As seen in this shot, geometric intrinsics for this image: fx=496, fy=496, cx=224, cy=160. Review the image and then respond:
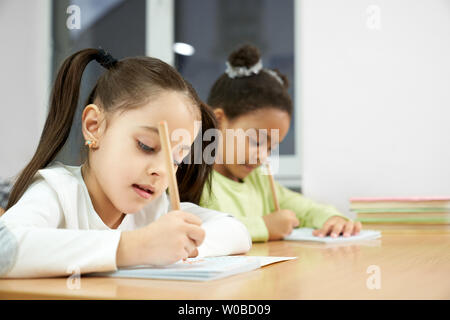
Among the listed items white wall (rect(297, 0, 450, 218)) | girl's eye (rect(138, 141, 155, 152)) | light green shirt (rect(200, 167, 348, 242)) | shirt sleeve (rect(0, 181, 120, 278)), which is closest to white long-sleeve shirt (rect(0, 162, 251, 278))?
shirt sleeve (rect(0, 181, 120, 278))

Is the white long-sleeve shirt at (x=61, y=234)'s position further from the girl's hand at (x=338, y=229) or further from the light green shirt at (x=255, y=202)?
the girl's hand at (x=338, y=229)

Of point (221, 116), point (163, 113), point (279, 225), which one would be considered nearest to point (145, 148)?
point (163, 113)

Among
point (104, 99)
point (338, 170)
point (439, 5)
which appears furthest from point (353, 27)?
point (104, 99)

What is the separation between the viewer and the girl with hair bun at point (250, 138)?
1.45m

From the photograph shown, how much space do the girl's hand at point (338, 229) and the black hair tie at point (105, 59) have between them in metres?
0.67

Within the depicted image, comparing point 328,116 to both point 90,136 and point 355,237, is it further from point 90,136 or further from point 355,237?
point 90,136

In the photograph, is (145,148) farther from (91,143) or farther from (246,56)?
(246,56)

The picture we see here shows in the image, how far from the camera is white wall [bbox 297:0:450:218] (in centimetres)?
165

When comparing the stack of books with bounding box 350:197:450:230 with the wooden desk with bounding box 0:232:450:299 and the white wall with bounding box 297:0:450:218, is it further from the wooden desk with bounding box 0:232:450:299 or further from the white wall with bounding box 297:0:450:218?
the wooden desk with bounding box 0:232:450:299

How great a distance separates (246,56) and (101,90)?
0.76 metres

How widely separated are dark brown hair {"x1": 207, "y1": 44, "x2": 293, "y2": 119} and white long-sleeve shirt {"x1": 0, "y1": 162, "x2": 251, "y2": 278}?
66 cm

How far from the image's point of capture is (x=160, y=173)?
0.80 m

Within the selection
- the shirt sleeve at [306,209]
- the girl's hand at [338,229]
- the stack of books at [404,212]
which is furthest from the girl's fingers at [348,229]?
the stack of books at [404,212]
